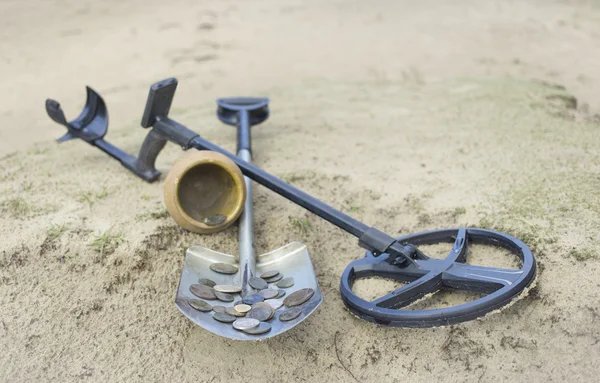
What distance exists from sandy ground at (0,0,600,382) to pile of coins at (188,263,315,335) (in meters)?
0.13

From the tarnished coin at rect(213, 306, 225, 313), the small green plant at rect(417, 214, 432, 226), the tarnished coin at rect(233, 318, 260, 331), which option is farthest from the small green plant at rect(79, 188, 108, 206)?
the small green plant at rect(417, 214, 432, 226)

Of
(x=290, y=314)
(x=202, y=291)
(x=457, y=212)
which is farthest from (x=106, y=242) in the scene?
(x=457, y=212)

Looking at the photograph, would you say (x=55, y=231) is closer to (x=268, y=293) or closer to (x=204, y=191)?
(x=204, y=191)

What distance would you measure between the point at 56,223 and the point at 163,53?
9.55 ft

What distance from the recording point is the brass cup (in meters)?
2.52

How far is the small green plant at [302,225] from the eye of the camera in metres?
2.74

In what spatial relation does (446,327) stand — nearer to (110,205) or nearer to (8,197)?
(110,205)

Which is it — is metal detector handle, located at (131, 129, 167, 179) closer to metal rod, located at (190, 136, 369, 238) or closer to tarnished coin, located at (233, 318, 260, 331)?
metal rod, located at (190, 136, 369, 238)

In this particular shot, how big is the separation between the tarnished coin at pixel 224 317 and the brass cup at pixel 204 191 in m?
0.56

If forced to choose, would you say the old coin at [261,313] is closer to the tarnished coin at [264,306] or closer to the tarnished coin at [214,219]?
the tarnished coin at [264,306]

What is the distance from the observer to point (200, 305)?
83.2 inches

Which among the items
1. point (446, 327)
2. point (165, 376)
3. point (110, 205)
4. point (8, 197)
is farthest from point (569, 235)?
point (8, 197)

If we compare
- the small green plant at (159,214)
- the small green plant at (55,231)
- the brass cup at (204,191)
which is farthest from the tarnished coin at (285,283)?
the small green plant at (55,231)

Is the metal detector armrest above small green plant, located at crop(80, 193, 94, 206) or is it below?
above
